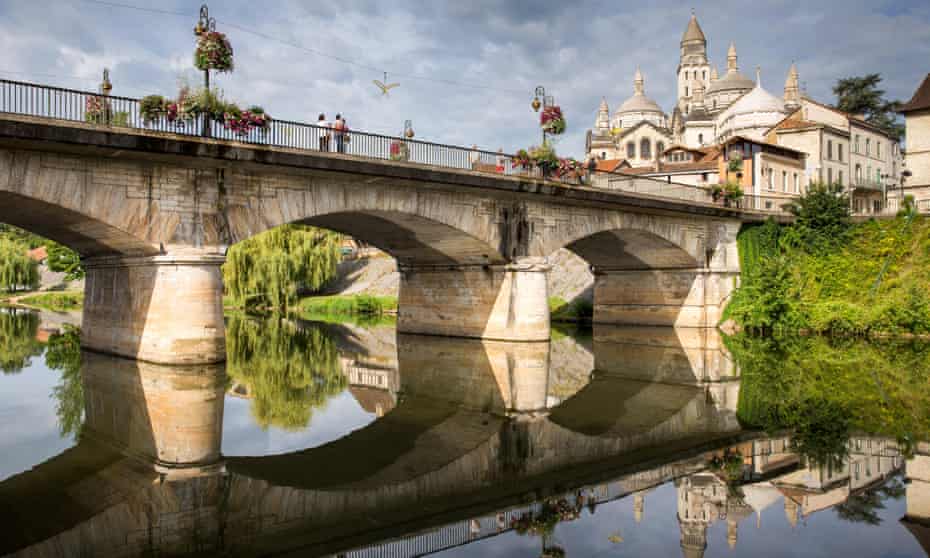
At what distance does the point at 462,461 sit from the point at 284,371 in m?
10.1

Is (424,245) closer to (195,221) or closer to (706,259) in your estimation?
(195,221)

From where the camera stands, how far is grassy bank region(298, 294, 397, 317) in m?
45.2

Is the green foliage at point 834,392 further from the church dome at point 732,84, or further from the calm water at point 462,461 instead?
the church dome at point 732,84

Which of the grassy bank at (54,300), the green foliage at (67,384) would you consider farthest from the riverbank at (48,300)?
the green foliage at (67,384)

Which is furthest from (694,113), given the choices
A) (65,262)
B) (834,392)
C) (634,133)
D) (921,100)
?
(834,392)

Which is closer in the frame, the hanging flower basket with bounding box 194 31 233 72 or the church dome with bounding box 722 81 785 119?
the hanging flower basket with bounding box 194 31 233 72

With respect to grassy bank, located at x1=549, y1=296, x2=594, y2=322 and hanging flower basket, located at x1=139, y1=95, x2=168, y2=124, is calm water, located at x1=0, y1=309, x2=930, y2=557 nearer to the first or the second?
hanging flower basket, located at x1=139, y1=95, x2=168, y2=124

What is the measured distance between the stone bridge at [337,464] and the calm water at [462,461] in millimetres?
40

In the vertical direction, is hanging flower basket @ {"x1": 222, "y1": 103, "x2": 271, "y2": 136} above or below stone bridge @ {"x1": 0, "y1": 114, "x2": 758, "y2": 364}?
above

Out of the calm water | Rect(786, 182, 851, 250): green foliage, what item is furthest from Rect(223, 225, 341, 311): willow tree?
Rect(786, 182, 851, 250): green foliage

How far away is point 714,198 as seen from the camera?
107 ft

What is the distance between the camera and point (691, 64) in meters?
106

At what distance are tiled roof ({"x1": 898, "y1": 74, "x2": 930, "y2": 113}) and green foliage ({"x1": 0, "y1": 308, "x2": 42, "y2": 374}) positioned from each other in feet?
137

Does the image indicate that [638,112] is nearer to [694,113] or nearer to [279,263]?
[694,113]
